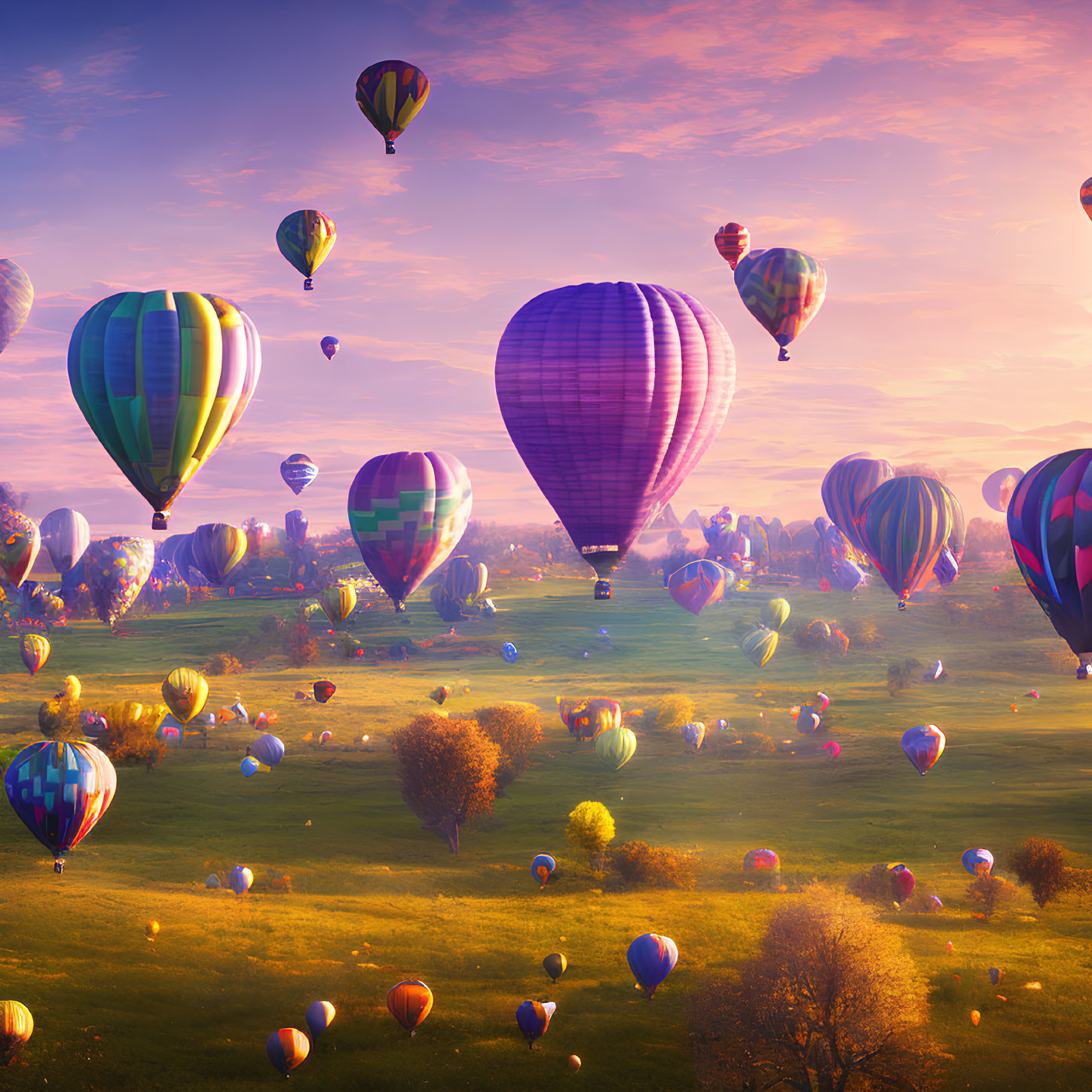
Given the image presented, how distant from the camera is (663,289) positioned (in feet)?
109

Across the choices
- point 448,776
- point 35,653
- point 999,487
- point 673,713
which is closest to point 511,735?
point 448,776

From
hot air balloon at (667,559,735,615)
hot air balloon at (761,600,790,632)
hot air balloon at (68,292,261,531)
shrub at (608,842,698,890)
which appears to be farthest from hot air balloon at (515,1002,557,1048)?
hot air balloon at (761,600,790,632)

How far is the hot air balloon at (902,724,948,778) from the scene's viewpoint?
196 feet

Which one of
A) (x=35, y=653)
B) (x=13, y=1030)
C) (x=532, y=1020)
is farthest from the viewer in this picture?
(x=35, y=653)

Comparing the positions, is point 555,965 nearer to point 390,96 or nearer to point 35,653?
point 390,96

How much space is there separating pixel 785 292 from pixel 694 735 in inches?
1354

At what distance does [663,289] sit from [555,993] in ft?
75.7

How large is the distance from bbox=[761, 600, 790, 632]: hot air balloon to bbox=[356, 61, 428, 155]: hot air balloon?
84163 mm

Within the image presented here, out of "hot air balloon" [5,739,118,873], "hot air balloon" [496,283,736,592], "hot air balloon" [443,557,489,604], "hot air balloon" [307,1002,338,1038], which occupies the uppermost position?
"hot air balloon" [496,283,736,592]

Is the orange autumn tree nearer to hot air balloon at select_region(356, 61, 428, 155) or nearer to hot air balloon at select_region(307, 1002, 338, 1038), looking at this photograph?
hot air balloon at select_region(307, 1002, 338, 1038)

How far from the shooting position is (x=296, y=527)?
160375mm

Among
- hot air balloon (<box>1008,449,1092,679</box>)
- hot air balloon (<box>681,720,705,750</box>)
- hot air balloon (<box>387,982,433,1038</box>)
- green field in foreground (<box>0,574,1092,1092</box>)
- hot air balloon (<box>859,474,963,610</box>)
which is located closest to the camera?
hot air balloon (<box>1008,449,1092,679</box>)

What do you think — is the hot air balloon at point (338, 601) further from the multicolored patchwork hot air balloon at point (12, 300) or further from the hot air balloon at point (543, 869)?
the hot air balloon at point (543, 869)

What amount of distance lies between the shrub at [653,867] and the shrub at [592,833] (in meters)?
0.80
